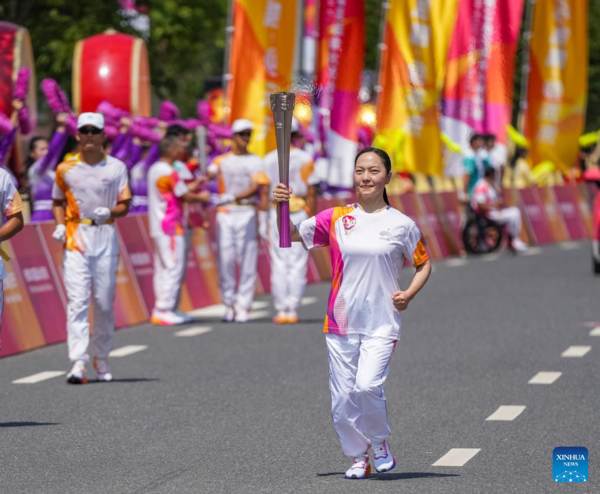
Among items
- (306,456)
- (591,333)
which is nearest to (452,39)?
(591,333)

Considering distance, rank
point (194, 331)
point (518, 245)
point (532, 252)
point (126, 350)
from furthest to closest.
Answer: point (518, 245), point (532, 252), point (194, 331), point (126, 350)

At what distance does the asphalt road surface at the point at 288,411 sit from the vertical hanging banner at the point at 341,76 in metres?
A: 5.50

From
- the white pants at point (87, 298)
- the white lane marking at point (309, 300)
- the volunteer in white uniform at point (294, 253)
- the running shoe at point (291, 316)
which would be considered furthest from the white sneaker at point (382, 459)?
the white lane marking at point (309, 300)

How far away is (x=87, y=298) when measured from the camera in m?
11.9

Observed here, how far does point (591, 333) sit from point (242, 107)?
765 centimetres

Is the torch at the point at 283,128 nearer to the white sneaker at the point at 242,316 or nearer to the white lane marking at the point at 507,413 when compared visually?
the white lane marking at the point at 507,413

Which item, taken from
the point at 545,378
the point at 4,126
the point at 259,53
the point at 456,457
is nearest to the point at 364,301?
the point at 456,457

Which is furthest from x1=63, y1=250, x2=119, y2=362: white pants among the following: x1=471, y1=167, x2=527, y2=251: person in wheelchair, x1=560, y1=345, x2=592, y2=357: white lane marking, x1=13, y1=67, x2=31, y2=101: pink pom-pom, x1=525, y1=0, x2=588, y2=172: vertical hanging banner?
x1=525, y1=0, x2=588, y2=172: vertical hanging banner

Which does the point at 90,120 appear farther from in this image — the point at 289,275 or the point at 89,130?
the point at 289,275

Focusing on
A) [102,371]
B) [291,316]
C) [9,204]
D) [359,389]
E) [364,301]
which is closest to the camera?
[359,389]

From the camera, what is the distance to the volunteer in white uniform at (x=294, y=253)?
16469 millimetres

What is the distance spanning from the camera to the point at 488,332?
15.2 meters

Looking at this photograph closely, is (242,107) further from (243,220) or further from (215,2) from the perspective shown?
(215,2)

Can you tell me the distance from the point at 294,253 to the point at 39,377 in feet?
16.5
